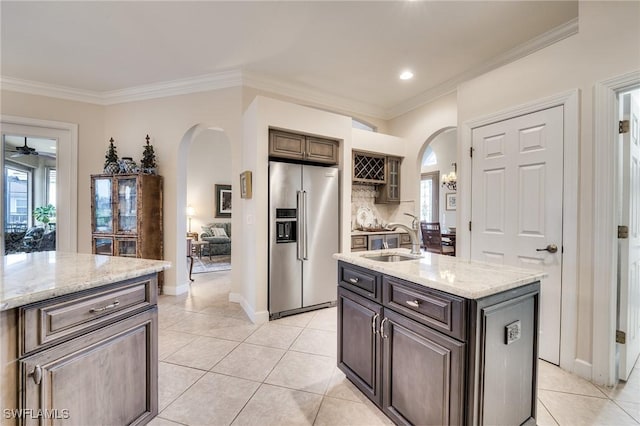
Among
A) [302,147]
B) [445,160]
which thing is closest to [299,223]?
[302,147]

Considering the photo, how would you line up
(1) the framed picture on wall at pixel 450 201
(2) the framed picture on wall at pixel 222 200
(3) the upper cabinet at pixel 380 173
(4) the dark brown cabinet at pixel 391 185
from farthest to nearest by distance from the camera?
(2) the framed picture on wall at pixel 222 200
(1) the framed picture on wall at pixel 450 201
(4) the dark brown cabinet at pixel 391 185
(3) the upper cabinet at pixel 380 173

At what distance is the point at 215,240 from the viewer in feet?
23.1

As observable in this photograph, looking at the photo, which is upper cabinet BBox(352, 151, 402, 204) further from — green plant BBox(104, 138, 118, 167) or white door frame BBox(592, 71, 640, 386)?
A: green plant BBox(104, 138, 118, 167)

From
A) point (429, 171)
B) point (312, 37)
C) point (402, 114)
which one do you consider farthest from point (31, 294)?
point (429, 171)

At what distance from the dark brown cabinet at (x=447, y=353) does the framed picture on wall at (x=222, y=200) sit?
697cm

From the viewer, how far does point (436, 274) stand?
1.46 meters

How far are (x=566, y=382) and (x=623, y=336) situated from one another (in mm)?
511

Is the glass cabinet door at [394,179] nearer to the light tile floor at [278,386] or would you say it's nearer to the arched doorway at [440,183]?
the light tile floor at [278,386]

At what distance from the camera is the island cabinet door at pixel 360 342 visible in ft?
5.57

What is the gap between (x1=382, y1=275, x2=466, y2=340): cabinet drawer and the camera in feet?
4.03

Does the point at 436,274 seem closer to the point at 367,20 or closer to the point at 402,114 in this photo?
the point at 367,20

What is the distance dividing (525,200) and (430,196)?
20.0 ft

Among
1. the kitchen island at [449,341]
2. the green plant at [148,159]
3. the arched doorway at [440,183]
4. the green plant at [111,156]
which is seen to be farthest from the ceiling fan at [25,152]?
the arched doorway at [440,183]

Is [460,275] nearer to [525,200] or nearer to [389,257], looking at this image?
[389,257]
